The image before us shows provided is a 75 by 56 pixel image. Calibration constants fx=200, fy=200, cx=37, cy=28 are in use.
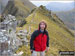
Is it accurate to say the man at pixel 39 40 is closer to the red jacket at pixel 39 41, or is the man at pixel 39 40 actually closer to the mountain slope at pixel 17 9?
the red jacket at pixel 39 41

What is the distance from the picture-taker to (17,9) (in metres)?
99.9

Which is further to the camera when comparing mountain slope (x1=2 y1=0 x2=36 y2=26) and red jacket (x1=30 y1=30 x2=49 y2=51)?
mountain slope (x1=2 y1=0 x2=36 y2=26)

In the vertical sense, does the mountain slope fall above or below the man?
above

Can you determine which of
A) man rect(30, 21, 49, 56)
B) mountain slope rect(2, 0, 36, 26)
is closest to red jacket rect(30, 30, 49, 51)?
man rect(30, 21, 49, 56)

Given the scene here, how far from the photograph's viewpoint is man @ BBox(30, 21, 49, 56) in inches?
343

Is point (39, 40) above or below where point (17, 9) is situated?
below

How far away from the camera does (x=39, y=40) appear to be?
8.84m

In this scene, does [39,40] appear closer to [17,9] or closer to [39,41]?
[39,41]

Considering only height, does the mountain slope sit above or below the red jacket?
above

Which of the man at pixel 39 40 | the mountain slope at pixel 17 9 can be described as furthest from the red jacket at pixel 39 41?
the mountain slope at pixel 17 9

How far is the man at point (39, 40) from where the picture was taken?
8.72m

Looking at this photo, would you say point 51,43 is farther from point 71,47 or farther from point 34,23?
point 34,23

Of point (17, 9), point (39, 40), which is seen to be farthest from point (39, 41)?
point (17, 9)

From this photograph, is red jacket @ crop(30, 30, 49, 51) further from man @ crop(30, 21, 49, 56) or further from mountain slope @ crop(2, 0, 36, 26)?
mountain slope @ crop(2, 0, 36, 26)
